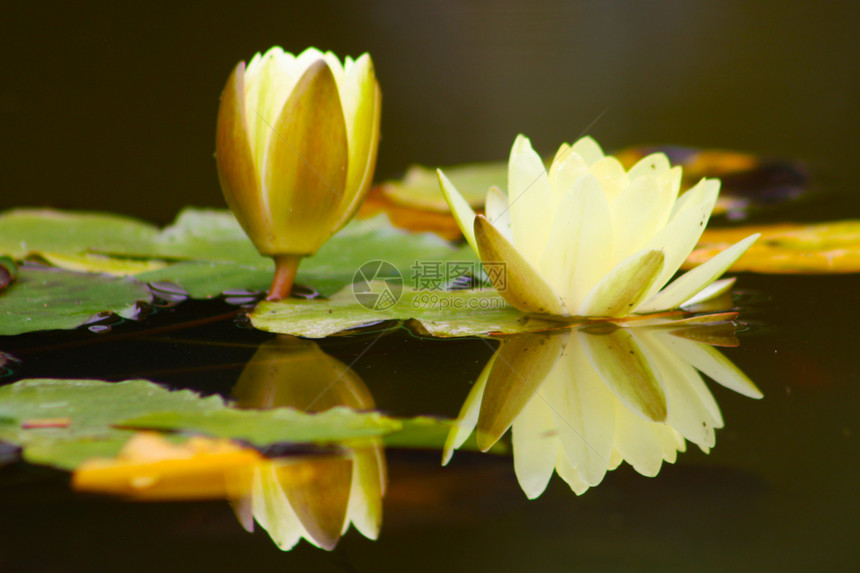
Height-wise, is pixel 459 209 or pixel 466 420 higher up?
pixel 459 209

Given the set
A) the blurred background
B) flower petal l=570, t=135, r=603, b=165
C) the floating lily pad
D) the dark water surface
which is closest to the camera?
the dark water surface

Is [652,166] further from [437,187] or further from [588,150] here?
[437,187]

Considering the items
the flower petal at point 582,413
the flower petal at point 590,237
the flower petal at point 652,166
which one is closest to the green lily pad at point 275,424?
the flower petal at point 582,413

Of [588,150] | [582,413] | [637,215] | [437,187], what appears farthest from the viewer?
[437,187]

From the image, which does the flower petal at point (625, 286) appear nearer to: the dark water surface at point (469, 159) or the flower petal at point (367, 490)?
the dark water surface at point (469, 159)

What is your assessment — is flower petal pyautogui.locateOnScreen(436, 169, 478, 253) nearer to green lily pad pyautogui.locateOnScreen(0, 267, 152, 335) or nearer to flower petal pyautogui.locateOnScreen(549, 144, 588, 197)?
flower petal pyautogui.locateOnScreen(549, 144, 588, 197)

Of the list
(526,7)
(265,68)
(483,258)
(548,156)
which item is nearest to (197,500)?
(483,258)

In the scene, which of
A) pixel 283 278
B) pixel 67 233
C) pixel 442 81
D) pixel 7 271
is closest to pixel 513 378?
pixel 283 278

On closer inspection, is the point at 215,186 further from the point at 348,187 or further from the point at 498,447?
the point at 498,447

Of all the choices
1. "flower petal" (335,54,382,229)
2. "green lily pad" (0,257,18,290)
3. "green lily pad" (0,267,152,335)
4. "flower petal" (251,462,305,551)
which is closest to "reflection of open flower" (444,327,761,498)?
"flower petal" (251,462,305,551)
